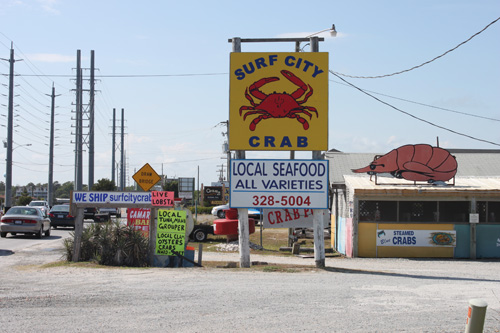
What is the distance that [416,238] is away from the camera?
75.6ft

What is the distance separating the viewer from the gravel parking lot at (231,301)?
8508mm

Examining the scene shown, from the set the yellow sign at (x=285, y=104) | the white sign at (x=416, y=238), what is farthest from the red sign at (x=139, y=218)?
the white sign at (x=416, y=238)

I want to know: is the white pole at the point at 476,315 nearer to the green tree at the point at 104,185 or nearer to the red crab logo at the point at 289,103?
the red crab logo at the point at 289,103

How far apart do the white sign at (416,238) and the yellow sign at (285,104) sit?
7719 millimetres

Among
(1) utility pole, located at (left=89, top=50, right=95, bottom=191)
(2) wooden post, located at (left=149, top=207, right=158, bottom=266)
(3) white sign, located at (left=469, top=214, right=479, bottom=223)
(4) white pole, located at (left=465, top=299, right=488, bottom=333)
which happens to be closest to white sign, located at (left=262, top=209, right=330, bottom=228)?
(3) white sign, located at (left=469, top=214, right=479, bottom=223)

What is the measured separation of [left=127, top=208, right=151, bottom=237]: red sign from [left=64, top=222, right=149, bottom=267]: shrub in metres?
0.69

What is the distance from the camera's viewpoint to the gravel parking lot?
8508 millimetres

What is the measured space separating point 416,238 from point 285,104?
934cm

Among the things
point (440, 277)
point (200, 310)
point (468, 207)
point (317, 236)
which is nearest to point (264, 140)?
point (317, 236)

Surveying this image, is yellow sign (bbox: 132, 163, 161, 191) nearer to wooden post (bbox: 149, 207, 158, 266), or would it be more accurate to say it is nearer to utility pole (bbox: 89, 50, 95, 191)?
wooden post (bbox: 149, 207, 158, 266)

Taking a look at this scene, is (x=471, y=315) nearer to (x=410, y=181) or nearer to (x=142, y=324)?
(x=142, y=324)

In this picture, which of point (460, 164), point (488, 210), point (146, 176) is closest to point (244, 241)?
point (146, 176)

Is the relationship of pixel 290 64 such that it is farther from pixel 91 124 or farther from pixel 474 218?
pixel 91 124

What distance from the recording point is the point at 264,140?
16.7m
